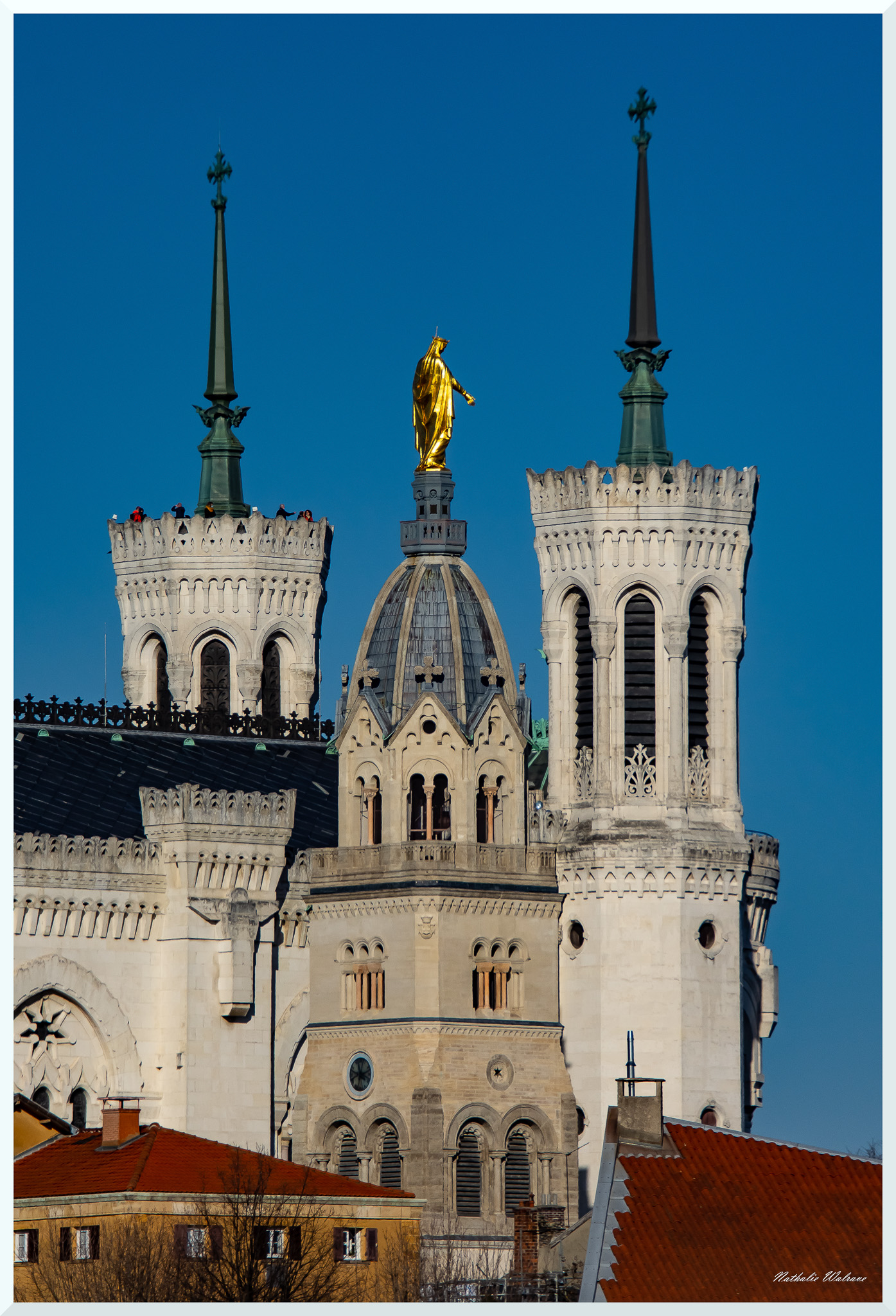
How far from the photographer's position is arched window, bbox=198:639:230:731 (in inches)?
4924

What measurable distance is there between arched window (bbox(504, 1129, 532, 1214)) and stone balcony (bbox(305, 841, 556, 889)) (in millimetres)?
6183

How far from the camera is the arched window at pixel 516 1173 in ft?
331

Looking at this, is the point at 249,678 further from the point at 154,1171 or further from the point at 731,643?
the point at 154,1171

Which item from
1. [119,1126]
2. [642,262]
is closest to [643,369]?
[642,262]

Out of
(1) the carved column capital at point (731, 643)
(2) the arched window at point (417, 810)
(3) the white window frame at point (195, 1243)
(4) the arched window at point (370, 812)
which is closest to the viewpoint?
(3) the white window frame at point (195, 1243)

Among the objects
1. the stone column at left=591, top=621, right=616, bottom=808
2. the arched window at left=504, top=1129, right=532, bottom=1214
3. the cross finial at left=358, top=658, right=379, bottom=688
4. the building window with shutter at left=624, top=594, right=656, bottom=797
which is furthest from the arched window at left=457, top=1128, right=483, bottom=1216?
the cross finial at left=358, top=658, right=379, bottom=688

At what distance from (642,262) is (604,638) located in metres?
10.9

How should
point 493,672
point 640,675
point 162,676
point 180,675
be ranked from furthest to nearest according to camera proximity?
point 162,676
point 180,675
point 640,675
point 493,672

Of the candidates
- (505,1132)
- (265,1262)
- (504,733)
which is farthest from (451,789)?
(265,1262)

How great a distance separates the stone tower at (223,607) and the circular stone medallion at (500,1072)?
23.6 meters

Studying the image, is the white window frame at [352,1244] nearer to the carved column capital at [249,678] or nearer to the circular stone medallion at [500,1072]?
the circular stone medallion at [500,1072]

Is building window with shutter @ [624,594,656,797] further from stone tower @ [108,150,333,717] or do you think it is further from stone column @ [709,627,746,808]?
stone tower @ [108,150,333,717]

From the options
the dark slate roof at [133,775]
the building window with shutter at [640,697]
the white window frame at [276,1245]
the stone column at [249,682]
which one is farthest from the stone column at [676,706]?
the white window frame at [276,1245]

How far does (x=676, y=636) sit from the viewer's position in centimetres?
10538
